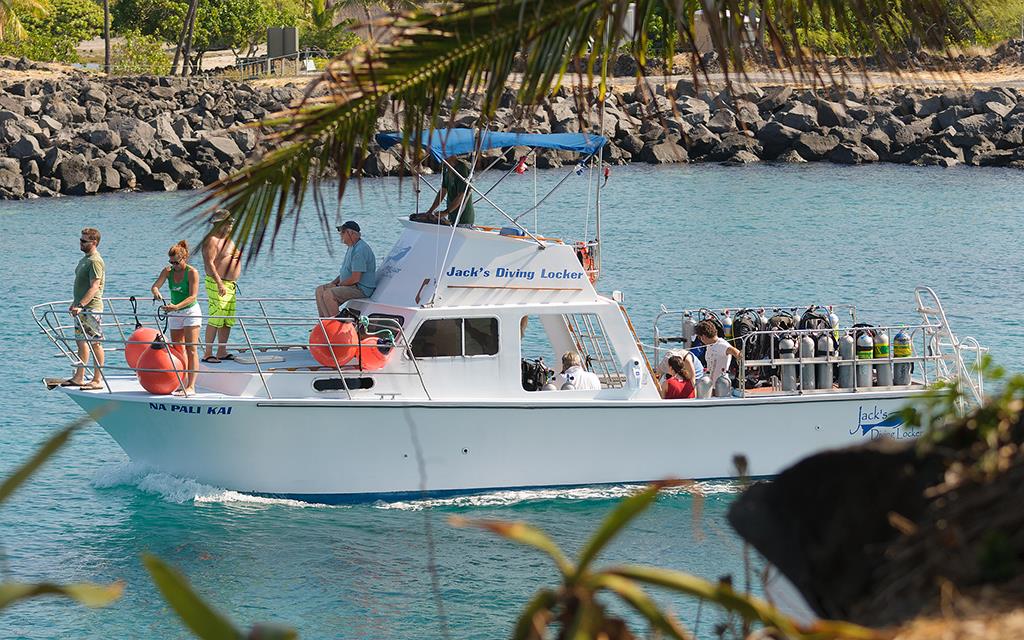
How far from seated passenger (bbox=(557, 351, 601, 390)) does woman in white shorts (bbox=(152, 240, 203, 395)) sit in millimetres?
3685

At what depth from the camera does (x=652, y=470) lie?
47.7 feet

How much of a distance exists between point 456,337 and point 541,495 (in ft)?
6.41

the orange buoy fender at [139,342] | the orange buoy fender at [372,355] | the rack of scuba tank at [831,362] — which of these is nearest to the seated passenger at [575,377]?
the rack of scuba tank at [831,362]

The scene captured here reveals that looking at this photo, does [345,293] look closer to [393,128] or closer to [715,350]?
[715,350]

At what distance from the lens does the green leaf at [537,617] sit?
3.32 meters

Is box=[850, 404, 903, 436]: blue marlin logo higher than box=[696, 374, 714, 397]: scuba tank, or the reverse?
box=[696, 374, 714, 397]: scuba tank

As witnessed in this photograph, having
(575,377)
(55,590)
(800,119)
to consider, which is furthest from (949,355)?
(800,119)

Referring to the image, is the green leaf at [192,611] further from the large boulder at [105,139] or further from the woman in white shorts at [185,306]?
the large boulder at [105,139]

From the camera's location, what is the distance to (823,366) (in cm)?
1454

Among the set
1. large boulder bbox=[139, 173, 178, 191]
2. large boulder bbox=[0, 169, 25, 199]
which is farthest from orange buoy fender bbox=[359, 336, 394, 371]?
large boulder bbox=[139, 173, 178, 191]

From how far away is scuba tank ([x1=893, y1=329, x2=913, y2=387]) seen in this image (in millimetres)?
14727

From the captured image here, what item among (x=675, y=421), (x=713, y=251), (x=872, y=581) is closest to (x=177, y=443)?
(x=675, y=421)

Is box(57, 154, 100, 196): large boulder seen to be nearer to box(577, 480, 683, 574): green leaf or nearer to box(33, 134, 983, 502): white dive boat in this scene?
box(33, 134, 983, 502): white dive boat

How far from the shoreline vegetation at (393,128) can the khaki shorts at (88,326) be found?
101ft
